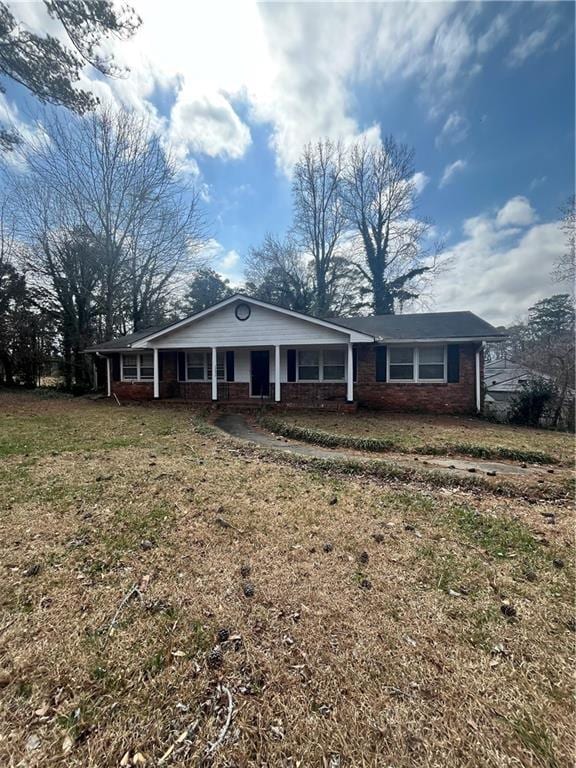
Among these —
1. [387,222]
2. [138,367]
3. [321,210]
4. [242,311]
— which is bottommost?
[138,367]

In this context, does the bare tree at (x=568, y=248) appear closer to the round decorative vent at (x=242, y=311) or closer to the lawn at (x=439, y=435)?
the lawn at (x=439, y=435)

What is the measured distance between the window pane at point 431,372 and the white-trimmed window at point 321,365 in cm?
304

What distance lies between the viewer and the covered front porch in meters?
14.1

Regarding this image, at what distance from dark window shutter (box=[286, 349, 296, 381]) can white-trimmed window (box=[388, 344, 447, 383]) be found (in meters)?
3.92

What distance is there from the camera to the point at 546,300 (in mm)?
30484

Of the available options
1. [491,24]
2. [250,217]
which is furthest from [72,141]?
[491,24]

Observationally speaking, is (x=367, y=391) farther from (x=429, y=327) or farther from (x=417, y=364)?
(x=429, y=327)

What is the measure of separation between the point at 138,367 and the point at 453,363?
14.3 m

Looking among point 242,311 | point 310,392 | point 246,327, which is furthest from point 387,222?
point 310,392

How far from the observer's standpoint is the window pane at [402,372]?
520 inches

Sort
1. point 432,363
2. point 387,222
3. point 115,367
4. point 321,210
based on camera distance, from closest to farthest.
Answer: point 432,363
point 115,367
point 387,222
point 321,210

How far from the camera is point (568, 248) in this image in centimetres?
1412

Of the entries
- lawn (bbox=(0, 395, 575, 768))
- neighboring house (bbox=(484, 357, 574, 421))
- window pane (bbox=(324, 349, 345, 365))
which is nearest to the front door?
window pane (bbox=(324, 349, 345, 365))

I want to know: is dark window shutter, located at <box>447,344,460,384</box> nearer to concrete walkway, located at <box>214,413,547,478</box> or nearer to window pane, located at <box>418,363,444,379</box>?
window pane, located at <box>418,363,444,379</box>
